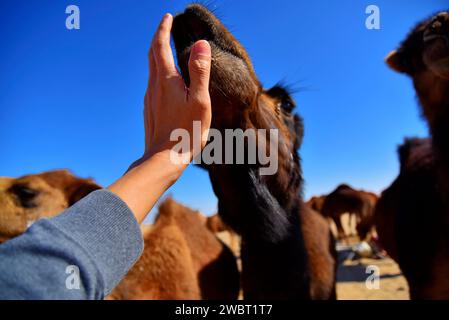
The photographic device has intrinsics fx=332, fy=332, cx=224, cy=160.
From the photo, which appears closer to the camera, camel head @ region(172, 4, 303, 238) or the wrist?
the wrist

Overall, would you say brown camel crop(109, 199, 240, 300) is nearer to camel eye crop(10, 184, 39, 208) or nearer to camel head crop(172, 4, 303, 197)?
camel eye crop(10, 184, 39, 208)

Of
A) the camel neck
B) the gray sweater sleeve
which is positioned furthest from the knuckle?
the camel neck

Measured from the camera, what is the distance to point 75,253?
0.55 meters

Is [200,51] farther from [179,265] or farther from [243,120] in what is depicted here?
[179,265]

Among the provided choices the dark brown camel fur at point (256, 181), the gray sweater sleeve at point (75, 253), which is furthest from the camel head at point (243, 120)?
the gray sweater sleeve at point (75, 253)

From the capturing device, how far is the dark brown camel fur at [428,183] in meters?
2.74

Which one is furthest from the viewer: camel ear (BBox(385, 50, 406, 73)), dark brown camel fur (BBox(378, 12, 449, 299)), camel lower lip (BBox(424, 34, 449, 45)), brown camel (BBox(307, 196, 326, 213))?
brown camel (BBox(307, 196, 326, 213))

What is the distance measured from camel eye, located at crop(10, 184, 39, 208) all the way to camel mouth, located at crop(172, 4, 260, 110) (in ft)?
8.56

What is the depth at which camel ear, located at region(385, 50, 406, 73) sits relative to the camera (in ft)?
12.7

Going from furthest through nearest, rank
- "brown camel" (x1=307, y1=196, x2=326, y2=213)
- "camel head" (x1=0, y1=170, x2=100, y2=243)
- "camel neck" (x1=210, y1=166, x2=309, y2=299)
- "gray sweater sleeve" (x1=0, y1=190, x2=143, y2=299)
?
"brown camel" (x1=307, y1=196, x2=326, y2=213), "camel head" (x1=0, y1=170, x2=100, y2=243), "camel neck" (x1=210, y1=166, x2=309, y2=299), "gray sweater sleeve" (x1=0, y1=190, x2=143, y2=299)

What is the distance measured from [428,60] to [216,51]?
2142 mm
